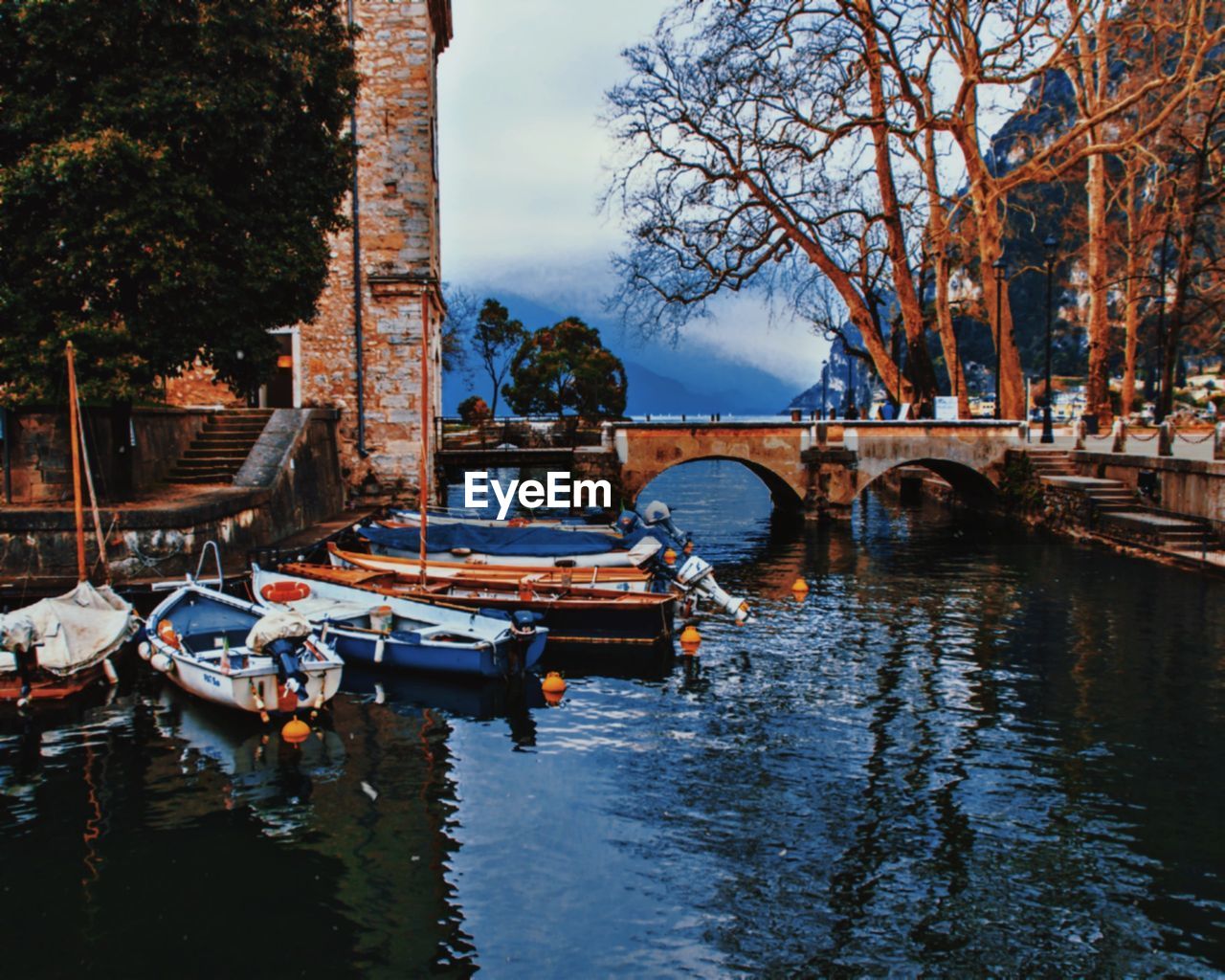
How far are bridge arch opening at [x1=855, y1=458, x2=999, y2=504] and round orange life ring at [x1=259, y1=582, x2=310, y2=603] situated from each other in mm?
22546

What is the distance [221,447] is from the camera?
24.6 meters

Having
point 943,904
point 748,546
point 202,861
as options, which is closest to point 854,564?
point 748,546

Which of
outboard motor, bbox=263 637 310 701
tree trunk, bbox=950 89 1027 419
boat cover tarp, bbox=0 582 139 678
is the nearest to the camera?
outboard motor, bbox=263 637 310 701

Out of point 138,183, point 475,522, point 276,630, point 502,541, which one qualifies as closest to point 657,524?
point 502,541

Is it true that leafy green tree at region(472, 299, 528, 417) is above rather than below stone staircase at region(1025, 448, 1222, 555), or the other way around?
above

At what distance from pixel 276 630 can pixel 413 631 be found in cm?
322

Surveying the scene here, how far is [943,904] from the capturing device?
8.30m

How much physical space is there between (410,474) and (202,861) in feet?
62.7

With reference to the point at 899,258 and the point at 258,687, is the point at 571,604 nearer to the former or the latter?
the point at 258,687

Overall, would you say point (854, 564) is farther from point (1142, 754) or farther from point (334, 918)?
point (334, 918)

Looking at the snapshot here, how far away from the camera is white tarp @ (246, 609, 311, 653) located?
12867 millimetres

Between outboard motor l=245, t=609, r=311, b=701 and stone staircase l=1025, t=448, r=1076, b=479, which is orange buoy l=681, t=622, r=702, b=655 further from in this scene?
stone staircase l=1025, t=448, r=1076, b=479

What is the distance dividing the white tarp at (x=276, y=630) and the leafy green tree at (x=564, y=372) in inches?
2134

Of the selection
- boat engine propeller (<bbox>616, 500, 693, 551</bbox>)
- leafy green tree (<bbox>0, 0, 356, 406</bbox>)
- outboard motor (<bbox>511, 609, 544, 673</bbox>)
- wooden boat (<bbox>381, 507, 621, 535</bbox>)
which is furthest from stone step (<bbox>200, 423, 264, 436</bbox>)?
outboard motor (<bbox>511, 609, 544, 673</bbox>)
